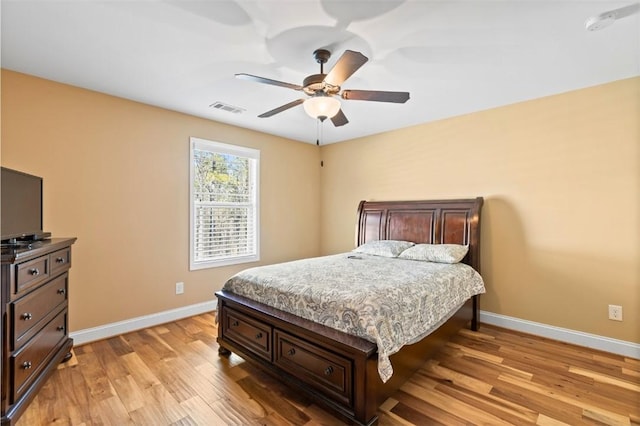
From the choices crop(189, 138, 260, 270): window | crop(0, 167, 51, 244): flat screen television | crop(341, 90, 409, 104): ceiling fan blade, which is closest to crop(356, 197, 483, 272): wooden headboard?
crop(189, 138, 260, 270): window

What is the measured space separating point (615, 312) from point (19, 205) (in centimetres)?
505

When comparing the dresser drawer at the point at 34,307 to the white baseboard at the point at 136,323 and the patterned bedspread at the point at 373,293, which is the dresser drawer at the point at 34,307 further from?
the patterned bedspread at the point at 373,293

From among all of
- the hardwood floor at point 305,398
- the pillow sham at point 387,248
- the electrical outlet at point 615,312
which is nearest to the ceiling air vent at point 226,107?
the pillow sham at point 387,248

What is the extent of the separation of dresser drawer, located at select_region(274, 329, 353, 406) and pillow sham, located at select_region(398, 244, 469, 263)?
1799 mm

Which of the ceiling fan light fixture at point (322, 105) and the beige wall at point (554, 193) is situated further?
the beige wall at point (554, 193)

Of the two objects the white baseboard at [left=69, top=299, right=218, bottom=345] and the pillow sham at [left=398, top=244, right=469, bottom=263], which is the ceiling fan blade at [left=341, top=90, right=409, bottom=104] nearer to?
the pillow sham at [left=398, top=244, right=469, bottom=263]

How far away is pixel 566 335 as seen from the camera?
2986 mm

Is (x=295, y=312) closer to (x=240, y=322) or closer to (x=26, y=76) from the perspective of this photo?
(x=240, y=322)

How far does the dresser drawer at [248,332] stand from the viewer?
2.32 metres

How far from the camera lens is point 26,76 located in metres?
2.64

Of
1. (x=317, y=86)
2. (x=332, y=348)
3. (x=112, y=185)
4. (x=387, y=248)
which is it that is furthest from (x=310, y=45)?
(x=112, y=185)

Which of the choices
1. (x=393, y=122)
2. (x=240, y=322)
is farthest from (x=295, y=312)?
(x=393, y=122)

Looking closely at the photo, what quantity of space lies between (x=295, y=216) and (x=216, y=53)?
300 centimetres

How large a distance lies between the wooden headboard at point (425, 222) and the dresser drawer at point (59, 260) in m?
3.34
